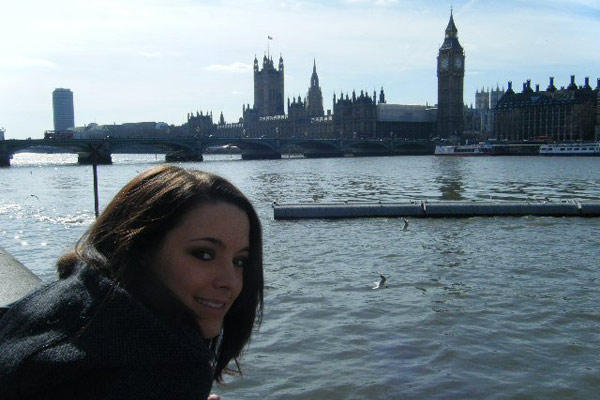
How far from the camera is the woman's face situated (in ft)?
5.04

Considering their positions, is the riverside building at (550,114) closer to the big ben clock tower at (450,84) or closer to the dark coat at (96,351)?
the big ben clock tower at (450,84)

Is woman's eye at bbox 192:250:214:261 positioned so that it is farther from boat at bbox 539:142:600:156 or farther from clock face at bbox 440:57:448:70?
clock face at bbox 440:57:448:70

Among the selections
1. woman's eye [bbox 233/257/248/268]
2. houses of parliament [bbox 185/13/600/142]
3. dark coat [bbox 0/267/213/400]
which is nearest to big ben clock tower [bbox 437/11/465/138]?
houses of parliament [bbox 185/13/600/142]

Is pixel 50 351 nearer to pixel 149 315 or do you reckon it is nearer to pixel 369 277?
pixel 149 315

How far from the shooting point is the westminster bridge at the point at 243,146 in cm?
7531

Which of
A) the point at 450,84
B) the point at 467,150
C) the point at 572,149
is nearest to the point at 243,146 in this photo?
the point at 467,150

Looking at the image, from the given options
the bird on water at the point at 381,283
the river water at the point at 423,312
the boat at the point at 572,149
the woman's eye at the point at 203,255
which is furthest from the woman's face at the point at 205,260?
the boat at the point at 572,149

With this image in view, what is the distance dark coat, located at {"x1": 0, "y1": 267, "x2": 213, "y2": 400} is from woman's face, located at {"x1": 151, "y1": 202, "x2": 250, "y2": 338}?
6.8 inches

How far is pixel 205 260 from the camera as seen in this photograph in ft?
5.16

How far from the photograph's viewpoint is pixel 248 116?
182 metres

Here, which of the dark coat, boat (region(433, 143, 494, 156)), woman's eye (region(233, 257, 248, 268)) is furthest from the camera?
boat (region(433, 143, 494, 156))

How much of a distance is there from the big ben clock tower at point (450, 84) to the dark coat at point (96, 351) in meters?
144

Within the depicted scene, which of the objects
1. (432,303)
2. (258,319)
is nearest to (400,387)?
(432,303)

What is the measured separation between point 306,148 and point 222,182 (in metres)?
117
